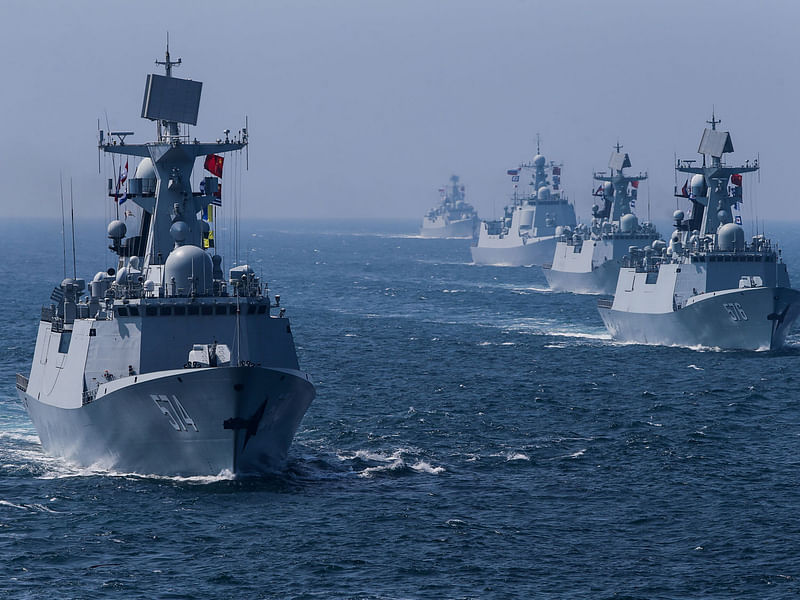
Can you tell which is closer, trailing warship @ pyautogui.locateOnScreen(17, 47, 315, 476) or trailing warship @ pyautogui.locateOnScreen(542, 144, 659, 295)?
trailing warship @ pyautogui.locateOnScreen(17, 47, 315, 476)

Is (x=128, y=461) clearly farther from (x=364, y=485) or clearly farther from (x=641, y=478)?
(x=641, y=478)

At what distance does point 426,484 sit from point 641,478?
5.93 m

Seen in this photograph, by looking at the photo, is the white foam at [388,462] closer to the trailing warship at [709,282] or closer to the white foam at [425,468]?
the white foam at [425,468]

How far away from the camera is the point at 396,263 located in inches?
5925

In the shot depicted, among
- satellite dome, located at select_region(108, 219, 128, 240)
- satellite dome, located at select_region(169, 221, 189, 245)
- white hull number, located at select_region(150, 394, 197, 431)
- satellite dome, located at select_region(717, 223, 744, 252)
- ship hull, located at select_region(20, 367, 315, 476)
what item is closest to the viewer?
ship hull, located at select_region(20, 367, 315, 476)

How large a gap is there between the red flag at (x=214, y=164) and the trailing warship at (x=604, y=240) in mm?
65801

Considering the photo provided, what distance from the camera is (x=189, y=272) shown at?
3372cm

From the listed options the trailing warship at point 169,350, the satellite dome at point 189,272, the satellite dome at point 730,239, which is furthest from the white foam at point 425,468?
the satellite dome at point 730,239

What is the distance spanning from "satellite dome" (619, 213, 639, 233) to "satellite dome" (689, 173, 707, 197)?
1436 inches

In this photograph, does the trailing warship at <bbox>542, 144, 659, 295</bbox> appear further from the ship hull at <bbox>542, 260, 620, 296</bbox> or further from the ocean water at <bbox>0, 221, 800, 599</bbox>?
the ocean water at <bbox>0, 221, 800, 599</bbox>

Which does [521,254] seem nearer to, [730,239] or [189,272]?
[730,239]

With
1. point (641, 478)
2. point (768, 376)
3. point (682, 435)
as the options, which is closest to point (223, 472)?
point (641, 478)

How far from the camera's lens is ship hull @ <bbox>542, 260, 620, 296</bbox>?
100750 mm

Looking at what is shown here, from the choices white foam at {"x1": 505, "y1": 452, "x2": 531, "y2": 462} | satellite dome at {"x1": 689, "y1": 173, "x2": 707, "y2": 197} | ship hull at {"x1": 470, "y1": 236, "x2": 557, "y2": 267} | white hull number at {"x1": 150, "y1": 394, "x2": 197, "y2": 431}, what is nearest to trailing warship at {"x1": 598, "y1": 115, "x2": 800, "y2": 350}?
satellite dome at {"x1": 689, "y1": 173, "x2": 707, "y2": 197}
